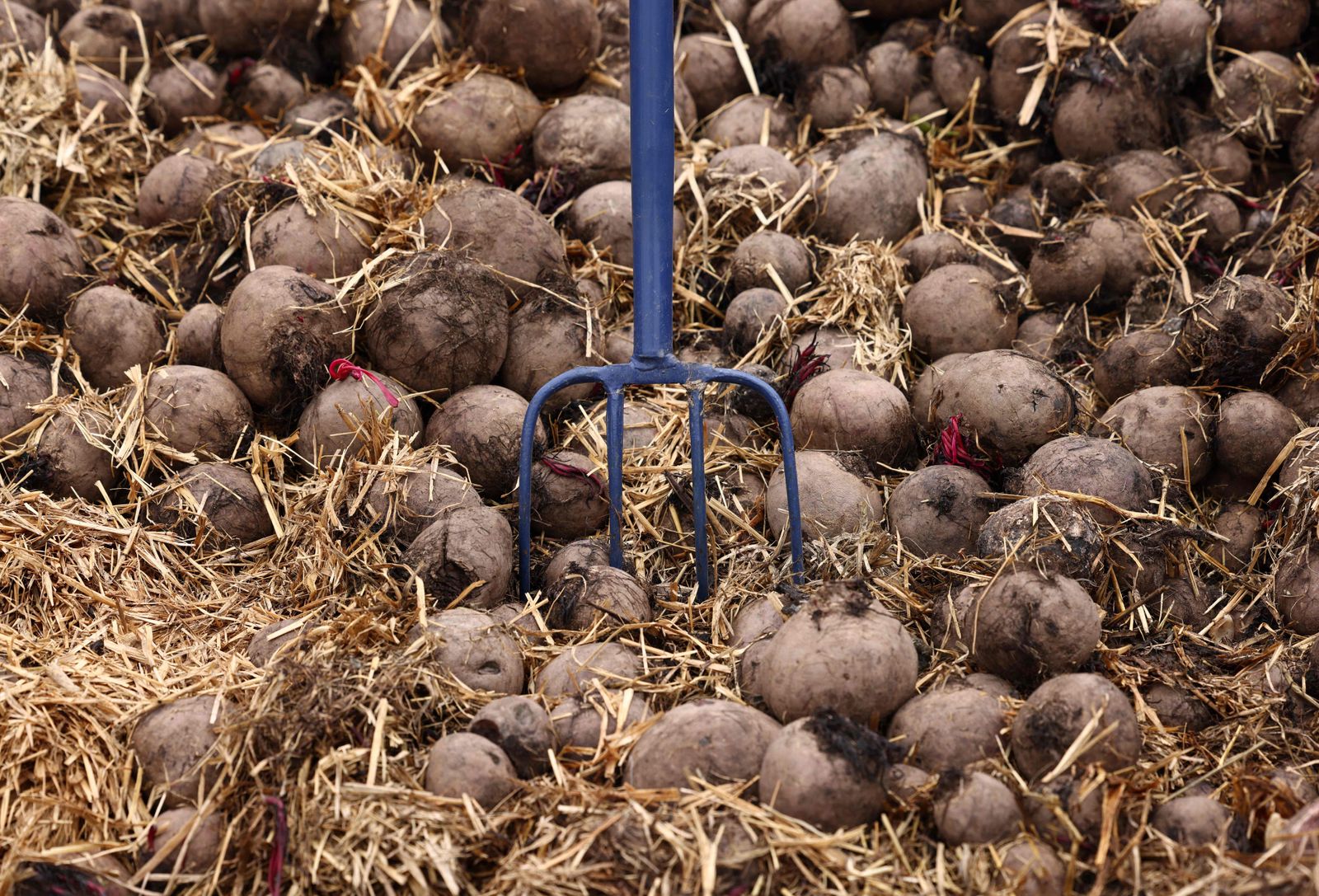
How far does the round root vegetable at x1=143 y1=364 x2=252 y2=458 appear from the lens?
430cm

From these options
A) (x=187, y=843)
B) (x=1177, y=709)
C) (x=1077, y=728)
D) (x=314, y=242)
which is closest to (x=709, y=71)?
(x=314, y=242)

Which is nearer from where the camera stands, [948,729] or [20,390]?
[948,729]

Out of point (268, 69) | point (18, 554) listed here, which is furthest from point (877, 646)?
point (268, 69)

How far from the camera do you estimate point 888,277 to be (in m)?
4.99

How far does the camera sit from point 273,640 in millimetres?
3555

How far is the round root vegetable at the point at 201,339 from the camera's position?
15.0 feet

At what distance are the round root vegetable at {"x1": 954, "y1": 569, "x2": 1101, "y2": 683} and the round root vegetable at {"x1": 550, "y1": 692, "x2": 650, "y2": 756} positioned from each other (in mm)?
946

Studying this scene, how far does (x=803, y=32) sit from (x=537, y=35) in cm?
132

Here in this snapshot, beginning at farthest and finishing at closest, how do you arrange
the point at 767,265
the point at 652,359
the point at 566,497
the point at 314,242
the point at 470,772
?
1. the point at 767,265
2. the point at 314,242
3. the point at 566,497
4. the point at 652,359
5. the point at 470,772

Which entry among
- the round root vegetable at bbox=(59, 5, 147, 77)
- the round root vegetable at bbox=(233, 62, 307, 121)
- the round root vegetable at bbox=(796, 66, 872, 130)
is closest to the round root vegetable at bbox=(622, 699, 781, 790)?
the round root vegetable at bbox=(796, 66, 872, 130)

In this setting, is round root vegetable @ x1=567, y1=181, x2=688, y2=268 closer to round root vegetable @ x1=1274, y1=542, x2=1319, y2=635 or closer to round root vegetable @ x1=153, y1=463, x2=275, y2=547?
round root vegetable @ x1=153, y1=463, x2=275, y2=547

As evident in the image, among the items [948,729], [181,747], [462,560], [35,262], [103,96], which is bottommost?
[181,747]

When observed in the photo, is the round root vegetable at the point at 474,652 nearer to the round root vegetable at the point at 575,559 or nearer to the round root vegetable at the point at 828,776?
the round root vegetable at the point at 575,559

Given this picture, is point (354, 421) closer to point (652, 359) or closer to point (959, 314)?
point (652, 359)
